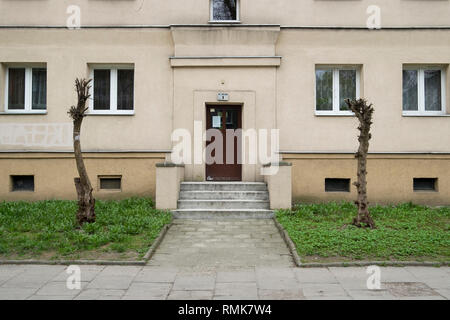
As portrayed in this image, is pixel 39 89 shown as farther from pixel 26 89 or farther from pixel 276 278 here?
pixel 276 278

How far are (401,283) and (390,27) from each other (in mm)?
8848

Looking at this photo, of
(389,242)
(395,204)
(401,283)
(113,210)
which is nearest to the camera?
(401,283)

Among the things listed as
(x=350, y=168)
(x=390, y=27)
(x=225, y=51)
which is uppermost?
(x=390, y=27)

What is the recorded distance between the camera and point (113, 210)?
30.9 ft

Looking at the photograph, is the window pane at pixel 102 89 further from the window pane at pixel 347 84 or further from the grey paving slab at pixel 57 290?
the grey paving slab at pixel 57 290

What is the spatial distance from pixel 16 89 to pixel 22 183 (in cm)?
299

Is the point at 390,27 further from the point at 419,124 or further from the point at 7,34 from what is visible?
the point at 7,34

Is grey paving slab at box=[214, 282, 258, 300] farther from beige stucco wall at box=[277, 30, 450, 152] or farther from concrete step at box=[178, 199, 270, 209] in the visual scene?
beige stucco wall at box=[277, 30, 450, 152]

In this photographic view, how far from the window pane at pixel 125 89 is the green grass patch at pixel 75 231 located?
3.20 metres

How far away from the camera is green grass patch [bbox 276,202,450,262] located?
639cm

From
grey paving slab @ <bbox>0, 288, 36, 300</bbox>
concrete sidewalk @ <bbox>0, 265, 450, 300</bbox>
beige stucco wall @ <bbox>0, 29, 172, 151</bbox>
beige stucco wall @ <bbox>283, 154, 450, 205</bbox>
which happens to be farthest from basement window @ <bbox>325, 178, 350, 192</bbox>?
grey paving slab @ <bbox>0, 288, 36, 300</bbox>

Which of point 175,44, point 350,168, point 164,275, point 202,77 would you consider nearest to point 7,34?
point 175,44

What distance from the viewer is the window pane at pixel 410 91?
11758 mm

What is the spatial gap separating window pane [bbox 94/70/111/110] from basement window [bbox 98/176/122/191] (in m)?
2.21
